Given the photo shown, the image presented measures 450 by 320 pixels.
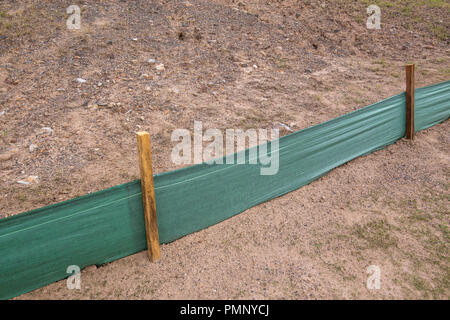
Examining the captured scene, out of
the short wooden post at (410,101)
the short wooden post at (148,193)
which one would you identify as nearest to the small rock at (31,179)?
the short wooden post at (148,193)

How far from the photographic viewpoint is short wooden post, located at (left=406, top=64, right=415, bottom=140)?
5.99 metres

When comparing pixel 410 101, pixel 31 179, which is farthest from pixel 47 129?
pixel 410 101

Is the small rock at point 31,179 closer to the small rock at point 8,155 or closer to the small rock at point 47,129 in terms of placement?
the small rock at point 8,155

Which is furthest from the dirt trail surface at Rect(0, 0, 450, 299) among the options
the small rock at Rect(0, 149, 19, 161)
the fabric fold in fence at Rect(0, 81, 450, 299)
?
the fabric fold in fence at Rect(0, 81, 450, 299)

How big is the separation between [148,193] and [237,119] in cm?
316

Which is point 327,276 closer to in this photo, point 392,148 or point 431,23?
point 392,148

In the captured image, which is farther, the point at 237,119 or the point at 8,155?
the point at 237,119

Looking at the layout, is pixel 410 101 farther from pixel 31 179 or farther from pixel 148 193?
pixel 31 179

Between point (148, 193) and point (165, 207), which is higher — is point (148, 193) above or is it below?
above

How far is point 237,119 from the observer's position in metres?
6.46

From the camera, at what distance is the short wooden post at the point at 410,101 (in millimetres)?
5992

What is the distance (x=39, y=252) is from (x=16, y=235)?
0.96ft

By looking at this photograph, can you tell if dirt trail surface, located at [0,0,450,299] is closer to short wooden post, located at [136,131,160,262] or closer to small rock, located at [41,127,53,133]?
small rock, located at [41,127,53,133]

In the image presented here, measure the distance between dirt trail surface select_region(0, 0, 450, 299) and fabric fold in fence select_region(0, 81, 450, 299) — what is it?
0.64 ft
